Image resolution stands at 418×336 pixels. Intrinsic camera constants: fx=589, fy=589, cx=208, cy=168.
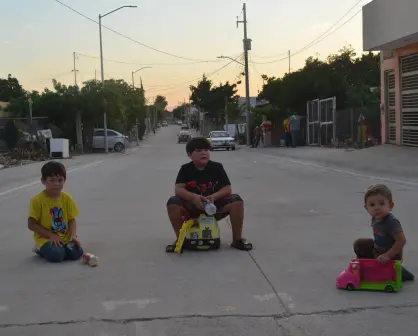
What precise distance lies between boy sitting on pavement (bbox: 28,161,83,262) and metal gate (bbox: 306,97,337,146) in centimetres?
2491

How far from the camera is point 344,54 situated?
135 feet

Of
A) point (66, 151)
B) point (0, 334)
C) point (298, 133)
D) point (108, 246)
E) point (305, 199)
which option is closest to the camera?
point (0, 334)

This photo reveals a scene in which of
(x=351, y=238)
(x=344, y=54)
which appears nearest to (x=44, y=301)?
(x=351, y=238)

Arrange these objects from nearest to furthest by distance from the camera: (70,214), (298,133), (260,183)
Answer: (70,214)
(260,183)
(298,133)

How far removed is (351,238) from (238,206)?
5.11 feet

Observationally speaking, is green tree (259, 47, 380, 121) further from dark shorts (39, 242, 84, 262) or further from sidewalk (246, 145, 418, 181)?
dark shorts (39, 242, 84, 262)

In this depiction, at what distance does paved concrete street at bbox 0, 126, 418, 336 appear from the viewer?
4.21 meters

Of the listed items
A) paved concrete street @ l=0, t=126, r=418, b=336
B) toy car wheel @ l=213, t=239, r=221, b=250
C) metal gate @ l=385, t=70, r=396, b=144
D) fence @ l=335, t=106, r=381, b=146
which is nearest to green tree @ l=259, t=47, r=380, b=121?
fence @ l=335, t=106, r=381, b=146

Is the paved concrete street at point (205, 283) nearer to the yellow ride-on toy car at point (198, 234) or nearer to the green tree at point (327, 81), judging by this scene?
the yellow ride-on toy car at point (198, 234)

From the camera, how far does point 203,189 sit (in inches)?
261

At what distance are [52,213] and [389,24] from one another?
1745 centimetres

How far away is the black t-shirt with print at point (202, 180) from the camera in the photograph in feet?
21.7

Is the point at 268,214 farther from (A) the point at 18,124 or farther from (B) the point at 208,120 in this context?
(B) the point at 208,120

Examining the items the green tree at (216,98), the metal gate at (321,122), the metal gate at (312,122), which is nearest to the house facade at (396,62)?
the metal gate at (321,122)
